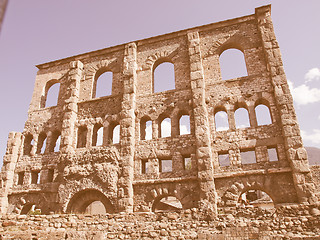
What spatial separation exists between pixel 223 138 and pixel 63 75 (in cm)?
1144

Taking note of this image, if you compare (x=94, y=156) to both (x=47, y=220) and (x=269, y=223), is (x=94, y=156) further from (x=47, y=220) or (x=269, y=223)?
(x=269, y=223)

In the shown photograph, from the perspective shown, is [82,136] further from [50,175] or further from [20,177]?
[20,177]

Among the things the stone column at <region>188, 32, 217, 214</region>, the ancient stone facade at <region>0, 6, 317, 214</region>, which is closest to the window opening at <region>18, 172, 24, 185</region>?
the ancient stone facade at <region>0, 6, 317, 214</region>

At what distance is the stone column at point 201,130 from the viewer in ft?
34.3

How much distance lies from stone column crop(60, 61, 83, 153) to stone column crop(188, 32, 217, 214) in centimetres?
715

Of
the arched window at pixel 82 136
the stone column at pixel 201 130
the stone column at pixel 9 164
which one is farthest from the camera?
the arched window at pixel 82 136

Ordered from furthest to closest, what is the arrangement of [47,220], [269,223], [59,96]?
[59,96] → [47,220] → [269,223]

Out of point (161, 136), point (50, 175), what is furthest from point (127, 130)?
point (50, 175)

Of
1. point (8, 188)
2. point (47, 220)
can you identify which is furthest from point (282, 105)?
point (8, 188)

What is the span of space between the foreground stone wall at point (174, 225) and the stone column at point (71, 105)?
5392 mm

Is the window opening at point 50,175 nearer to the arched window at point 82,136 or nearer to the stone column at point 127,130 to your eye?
the arched window at point 82,136

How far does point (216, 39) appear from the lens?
14.0 metres

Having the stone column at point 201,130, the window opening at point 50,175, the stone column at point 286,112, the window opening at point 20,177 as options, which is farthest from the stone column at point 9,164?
the stone column at point 286,112

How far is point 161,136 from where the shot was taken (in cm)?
1296
